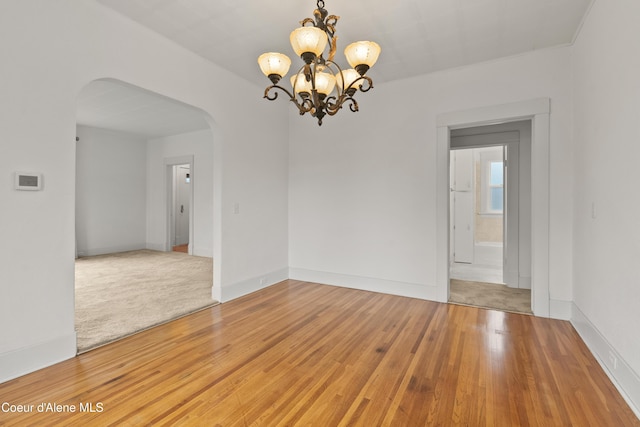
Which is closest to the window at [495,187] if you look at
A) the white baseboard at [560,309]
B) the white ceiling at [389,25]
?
the white baseboard at [560,309]

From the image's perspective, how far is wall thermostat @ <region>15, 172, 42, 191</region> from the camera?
6.99ft

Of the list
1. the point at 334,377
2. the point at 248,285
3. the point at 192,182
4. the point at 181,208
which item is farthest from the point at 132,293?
the point at 181,208

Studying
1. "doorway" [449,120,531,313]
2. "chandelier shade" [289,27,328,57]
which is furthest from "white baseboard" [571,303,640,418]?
"chandelier shade" [289,27,328,57]

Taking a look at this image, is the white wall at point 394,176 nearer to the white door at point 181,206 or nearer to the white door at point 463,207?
the white door at point 463,207

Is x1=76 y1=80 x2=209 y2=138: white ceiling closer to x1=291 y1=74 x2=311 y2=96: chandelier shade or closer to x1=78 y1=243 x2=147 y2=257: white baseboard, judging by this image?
x1=291 y1=74 x2=311 y2=96: chandelier shade

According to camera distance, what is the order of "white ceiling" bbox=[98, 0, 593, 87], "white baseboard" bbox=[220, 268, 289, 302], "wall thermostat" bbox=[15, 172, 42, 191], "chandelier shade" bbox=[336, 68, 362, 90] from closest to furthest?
"wall thermostat" bbox=[15, 172, 42, 191] → "chandelier shade" bbox=[336, 68, 362, 90] → "white ceiling" bbox=[98, 0, 593, 87] → "white baseboard" bbox=[220, 268, 289, 302]

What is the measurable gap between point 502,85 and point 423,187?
1.47 metres

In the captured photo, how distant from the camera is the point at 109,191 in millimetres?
7266

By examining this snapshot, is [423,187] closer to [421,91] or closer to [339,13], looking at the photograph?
[421,91]

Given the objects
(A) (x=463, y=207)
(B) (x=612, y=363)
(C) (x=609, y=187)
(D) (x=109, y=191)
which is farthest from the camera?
(D) (x=109, y=191)

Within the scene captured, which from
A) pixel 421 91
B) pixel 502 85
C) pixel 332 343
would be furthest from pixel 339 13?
pixel 332 343

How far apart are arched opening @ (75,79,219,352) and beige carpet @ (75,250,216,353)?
0.05ft

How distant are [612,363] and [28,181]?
442cm

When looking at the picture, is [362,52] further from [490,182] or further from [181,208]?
[181,208]
